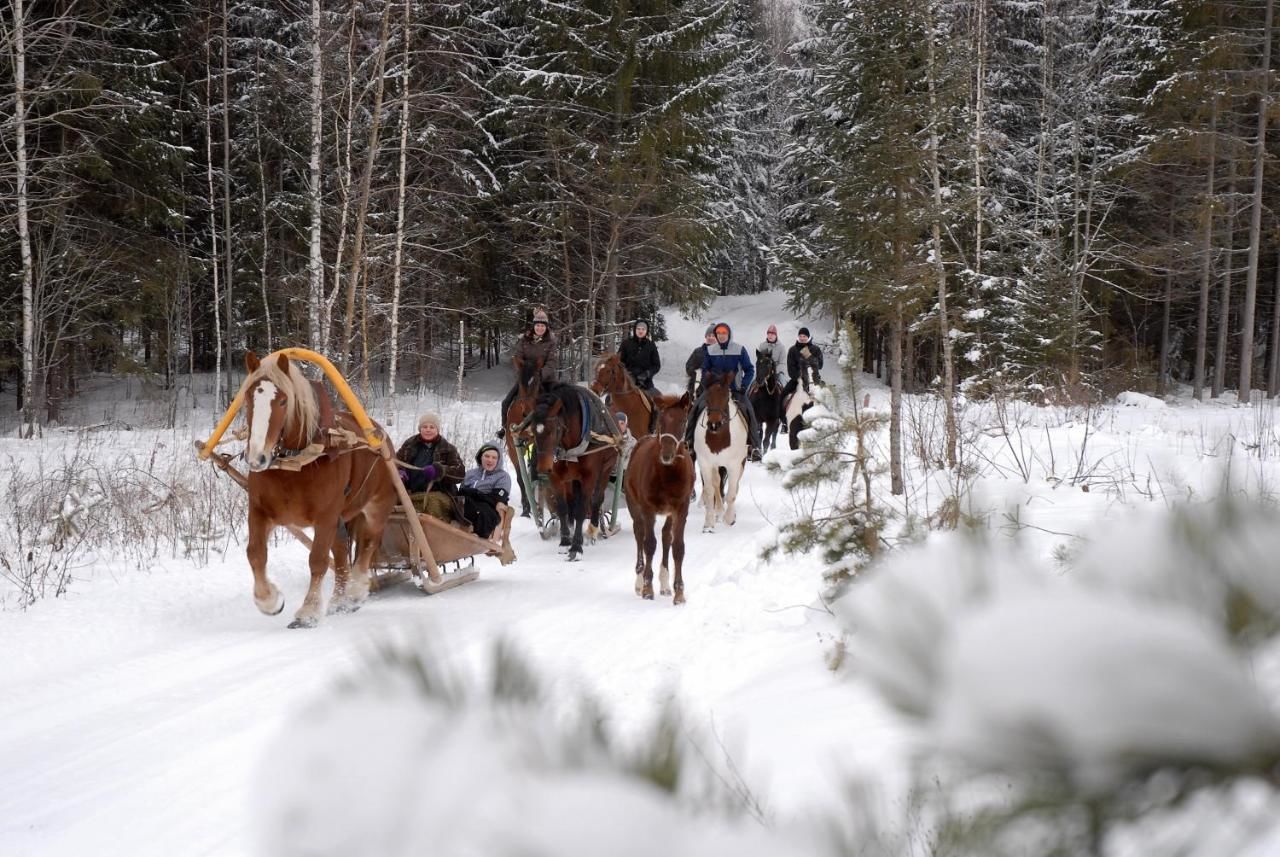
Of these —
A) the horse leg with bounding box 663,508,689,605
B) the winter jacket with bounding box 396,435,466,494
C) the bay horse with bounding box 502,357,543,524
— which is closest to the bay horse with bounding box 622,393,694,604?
the horse leg with bounding box 663,508,689,605

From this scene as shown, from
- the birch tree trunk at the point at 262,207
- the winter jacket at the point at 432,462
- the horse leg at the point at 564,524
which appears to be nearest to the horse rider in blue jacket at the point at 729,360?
the horse leg at the point at 564,524

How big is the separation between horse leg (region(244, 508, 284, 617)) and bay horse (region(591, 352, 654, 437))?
6518 mm

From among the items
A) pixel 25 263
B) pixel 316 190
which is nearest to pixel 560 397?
pixel 316 190

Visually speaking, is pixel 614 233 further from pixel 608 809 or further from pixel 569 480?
pixel 608 809

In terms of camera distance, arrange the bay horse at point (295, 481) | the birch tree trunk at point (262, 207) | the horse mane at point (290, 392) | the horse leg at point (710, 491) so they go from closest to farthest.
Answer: the bay horse at point (295, 481) → the horse mane at point (290, 392) → the horse leg at point (710, 491) → the birch tree trunk at point (262, 207)

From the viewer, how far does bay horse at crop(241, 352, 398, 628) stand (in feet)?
19.9

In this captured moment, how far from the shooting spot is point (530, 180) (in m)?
25.2

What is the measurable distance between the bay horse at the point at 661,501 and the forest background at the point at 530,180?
16.5 ft

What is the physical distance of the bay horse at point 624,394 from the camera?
12.5m

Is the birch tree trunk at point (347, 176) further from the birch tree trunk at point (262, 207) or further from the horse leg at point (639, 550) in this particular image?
the horse leg at point (639, 550)

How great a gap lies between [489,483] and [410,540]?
4.18 feet

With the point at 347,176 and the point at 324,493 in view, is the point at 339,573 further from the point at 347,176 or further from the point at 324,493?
the point at 347,176

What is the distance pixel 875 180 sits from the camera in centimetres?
1079

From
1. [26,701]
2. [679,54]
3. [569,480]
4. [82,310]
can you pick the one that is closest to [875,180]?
[569,480]
